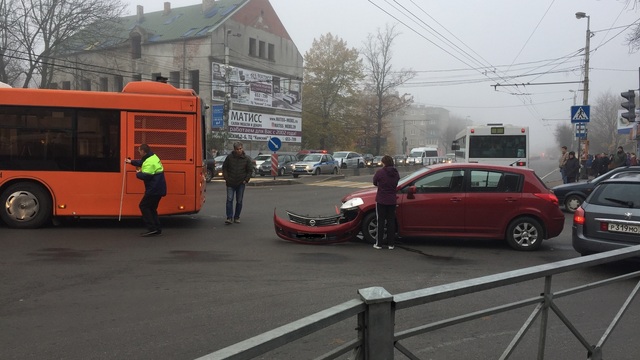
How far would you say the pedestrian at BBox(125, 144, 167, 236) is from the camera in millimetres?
9758

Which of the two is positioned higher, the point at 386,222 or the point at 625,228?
the point at 625,228

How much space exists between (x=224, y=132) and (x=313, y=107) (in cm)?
2416

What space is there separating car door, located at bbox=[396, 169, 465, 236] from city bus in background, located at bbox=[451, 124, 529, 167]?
1378 cm

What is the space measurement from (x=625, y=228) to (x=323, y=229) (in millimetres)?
4777

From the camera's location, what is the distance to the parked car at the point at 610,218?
7312 mm

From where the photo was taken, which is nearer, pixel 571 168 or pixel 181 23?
pixel 571 168

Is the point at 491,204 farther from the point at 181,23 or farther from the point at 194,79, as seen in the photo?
the point at 181,23

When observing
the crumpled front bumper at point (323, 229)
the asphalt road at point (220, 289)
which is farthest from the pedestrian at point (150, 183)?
the crumpled front bumper at point (323, 229)

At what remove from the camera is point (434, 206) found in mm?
9422

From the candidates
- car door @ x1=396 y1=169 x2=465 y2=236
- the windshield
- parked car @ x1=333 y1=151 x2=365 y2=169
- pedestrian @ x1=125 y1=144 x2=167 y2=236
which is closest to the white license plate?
car door @ x1=396 y1=169 x2=465 y2=236

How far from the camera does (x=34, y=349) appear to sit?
4379mm

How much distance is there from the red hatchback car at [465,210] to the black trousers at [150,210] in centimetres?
241

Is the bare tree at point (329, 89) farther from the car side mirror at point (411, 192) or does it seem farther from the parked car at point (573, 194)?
the car side mirror at point (411, 192)

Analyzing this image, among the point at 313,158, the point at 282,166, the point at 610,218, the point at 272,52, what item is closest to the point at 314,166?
the point at 313,158
